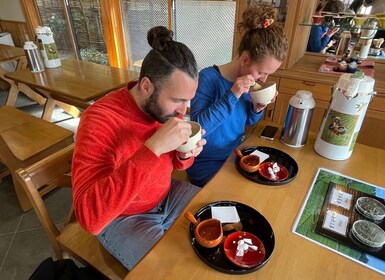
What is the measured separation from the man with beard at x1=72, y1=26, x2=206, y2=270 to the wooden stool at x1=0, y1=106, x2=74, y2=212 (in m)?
1.05

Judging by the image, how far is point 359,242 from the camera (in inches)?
27.4

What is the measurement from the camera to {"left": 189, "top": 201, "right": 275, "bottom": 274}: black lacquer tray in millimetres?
630

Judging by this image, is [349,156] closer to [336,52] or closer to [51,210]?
[336,52]

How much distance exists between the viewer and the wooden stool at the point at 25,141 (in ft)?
5.47

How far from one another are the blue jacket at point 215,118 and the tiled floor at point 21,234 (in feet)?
3.52

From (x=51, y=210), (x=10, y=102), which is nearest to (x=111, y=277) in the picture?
(x=51, y=210)

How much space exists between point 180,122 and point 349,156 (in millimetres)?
750

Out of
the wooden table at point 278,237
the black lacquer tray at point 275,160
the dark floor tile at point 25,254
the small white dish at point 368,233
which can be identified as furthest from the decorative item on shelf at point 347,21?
the dark floor tile at point 25,254

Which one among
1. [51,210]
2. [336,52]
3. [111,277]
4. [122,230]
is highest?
[336,52]

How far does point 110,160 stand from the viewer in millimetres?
781

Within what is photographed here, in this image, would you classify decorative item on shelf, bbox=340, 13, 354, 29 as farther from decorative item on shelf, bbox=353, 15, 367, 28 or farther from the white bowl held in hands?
the white bowl held in hands

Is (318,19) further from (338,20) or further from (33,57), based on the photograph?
(33,57)

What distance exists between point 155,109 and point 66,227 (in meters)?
0.66

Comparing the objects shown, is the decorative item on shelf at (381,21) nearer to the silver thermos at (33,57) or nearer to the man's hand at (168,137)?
the man's hand at (168,137)
